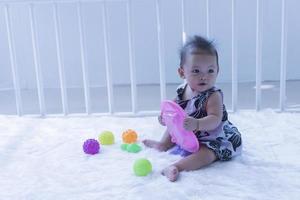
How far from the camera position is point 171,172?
108cm

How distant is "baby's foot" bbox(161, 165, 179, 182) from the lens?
1073 mm

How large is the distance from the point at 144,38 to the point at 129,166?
1.63 metres

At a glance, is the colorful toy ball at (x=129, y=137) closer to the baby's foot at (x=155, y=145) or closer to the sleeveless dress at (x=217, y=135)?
the baby's foot at (x=155, y=145)

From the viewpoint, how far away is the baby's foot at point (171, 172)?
1073 millimetres

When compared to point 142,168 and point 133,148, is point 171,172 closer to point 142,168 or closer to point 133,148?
point 142,168

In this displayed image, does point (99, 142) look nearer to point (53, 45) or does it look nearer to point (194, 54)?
point (194, 54)

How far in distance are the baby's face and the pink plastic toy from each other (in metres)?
0.09

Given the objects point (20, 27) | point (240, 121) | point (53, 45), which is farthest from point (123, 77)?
point (240, 121)

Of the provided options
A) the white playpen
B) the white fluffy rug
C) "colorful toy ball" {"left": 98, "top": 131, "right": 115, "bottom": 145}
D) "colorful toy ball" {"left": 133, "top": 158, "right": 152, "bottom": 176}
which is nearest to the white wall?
the white playpen

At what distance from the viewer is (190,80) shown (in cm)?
123

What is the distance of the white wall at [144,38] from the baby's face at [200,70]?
1.43 meters

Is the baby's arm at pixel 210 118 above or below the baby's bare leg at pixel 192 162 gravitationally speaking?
above

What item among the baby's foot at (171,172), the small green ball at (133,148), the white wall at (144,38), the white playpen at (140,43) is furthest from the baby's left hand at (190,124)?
the white wall at (144,38)

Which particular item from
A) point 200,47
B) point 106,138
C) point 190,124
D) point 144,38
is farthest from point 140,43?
point 190,124
